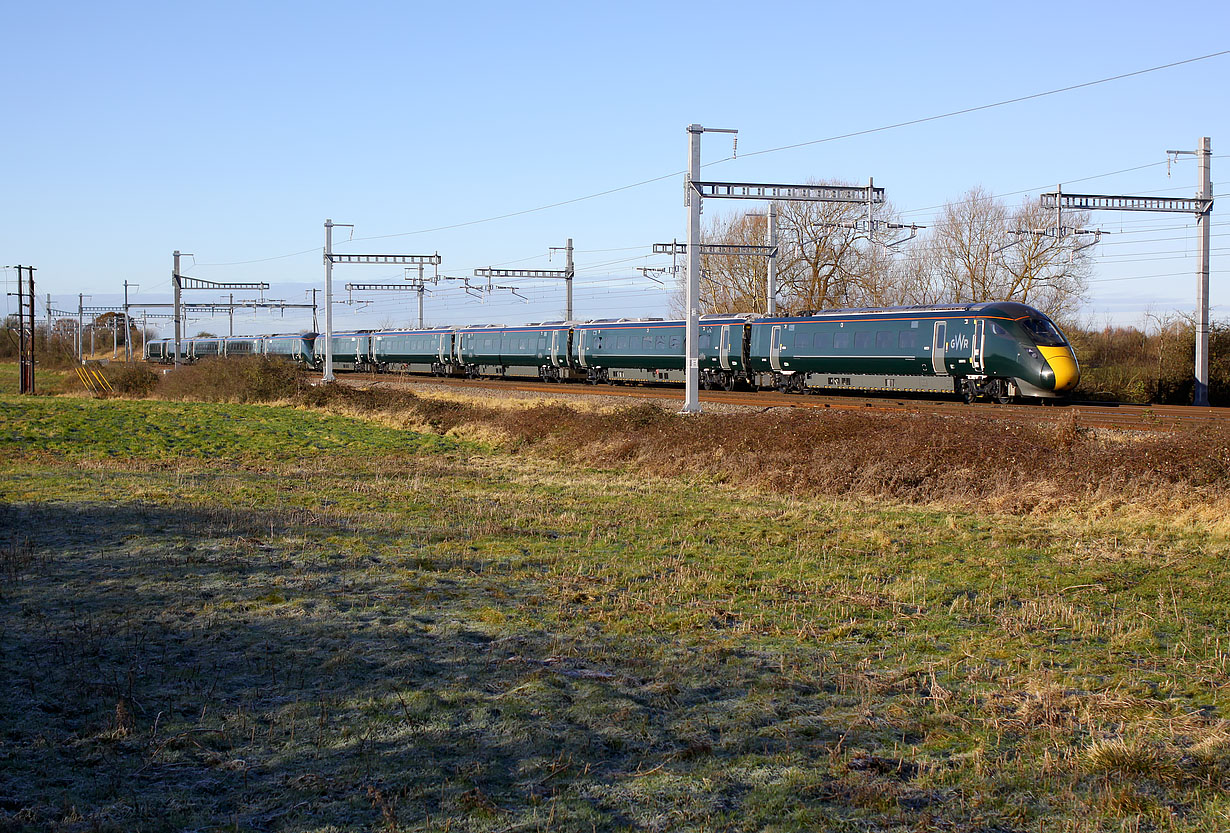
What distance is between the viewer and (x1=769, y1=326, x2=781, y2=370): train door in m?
38.5

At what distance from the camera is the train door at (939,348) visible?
32281mm

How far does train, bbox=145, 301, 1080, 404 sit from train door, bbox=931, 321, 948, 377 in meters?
0.04

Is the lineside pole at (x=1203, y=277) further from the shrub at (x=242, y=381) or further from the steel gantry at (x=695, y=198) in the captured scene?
the shrub at (x=242, y=381)

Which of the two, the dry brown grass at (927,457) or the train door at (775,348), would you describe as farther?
the train door at (775,348)

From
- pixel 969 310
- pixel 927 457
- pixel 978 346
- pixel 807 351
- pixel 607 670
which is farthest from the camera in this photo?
pixel 807 351

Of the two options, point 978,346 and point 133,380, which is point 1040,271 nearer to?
point 978,346

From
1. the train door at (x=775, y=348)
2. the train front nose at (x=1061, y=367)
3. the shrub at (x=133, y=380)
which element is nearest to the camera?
the train front nose at (x=1061, y=367)

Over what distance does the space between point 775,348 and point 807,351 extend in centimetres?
167

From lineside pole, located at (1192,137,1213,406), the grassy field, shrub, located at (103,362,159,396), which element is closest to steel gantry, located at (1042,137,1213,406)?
lineside pole, located at (1192,137,1213,406)

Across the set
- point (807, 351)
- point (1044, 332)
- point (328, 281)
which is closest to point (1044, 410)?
point (1044, 332)

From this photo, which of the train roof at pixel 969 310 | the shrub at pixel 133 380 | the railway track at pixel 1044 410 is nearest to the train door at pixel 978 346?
the train roof at pixel 969 310

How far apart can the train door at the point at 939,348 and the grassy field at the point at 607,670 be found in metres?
18.3

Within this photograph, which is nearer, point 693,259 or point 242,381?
point 693,259

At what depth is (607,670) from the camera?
7426mm
